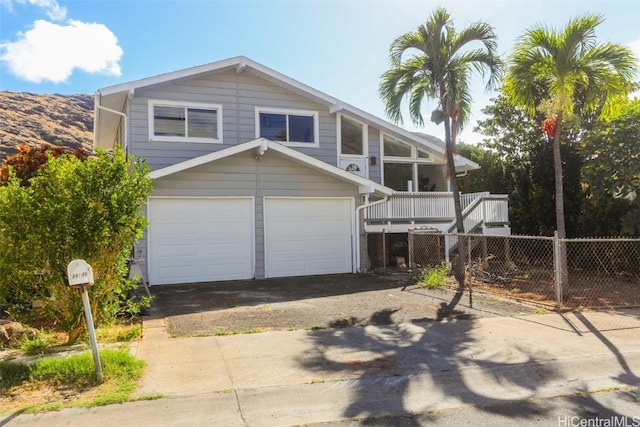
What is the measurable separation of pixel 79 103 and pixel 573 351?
6738 centimetres

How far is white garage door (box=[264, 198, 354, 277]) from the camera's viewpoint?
13102mm

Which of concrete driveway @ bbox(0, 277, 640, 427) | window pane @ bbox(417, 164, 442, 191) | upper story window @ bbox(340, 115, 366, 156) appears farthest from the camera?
window pane @ bbox(417, 164, 442, 191)

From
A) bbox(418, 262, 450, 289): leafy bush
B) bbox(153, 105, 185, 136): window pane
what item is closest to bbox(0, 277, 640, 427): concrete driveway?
bbox(418, 262, 450, 289): leafy bush

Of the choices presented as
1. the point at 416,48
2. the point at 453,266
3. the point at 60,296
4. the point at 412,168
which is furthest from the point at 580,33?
the point at 60,296

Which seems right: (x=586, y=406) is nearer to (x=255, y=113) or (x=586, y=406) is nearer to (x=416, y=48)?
(x=416, y=48)

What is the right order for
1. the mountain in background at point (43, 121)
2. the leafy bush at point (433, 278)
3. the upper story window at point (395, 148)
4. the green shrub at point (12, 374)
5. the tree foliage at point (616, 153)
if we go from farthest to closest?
1. the mountain in background at point (43, 121)
2. the upper story window at point (395, 148)
3. the tree foliage at point (616, 153)
4. the leafy bush at point (433, 278)
5. the green shrub at point (12, 374)

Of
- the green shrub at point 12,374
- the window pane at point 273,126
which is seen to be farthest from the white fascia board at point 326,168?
the green shrub at point 12,374

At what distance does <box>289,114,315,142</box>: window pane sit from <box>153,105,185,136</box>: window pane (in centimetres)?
320

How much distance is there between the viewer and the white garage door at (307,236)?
13.1 m

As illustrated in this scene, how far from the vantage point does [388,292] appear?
10.6 m

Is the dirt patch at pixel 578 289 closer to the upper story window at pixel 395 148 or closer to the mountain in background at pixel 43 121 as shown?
the upper story window at pixel 395 148

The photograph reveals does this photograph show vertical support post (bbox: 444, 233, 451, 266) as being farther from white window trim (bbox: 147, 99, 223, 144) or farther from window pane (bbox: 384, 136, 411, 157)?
white window trim (bbox: 147, 99, 223, 144)

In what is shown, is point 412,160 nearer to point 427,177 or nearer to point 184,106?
point 427,177

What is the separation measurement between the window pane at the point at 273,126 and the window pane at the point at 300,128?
23 cm
